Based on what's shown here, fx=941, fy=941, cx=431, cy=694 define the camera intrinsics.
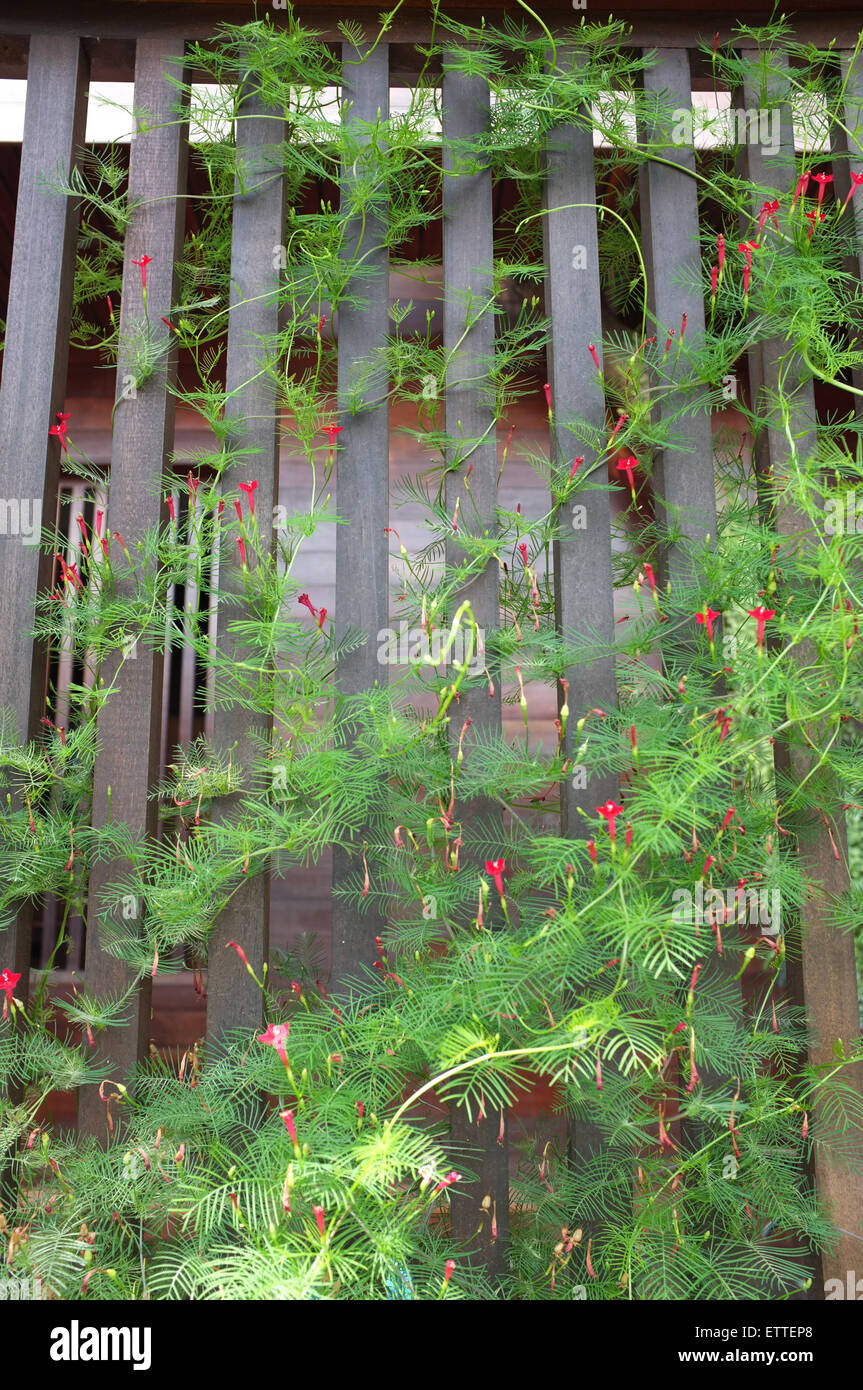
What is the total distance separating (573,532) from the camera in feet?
5.75

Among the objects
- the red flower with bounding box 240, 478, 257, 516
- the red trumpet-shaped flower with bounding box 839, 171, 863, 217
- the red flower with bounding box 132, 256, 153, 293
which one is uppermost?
the red trumpet-shaped flower with bounding box 839, 171, 863, 217

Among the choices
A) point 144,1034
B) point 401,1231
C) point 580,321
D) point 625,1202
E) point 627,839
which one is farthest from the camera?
point 580,321

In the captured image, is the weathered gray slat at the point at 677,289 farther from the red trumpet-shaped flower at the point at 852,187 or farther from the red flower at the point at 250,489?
the red flower at the point at 250,489

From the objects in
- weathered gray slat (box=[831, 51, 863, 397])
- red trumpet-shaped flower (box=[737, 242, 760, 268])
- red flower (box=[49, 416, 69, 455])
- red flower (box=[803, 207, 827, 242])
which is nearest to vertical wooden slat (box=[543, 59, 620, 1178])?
red trumpet-shaped flower (box=[737, 242, 760, 268])

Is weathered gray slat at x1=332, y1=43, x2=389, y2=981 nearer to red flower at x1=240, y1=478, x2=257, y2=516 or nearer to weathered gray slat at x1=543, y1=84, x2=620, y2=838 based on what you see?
red flower at x1=240, y1=478, x2=257, y2=516

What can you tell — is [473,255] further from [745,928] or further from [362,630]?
[745,928]

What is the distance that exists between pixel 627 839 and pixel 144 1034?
3.08 feet

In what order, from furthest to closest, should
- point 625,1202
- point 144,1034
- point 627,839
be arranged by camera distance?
point 144,1034 < point 625,1202 < point 627,839

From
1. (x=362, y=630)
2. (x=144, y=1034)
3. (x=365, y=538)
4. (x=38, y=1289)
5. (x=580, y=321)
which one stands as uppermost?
(x=580, y=321)

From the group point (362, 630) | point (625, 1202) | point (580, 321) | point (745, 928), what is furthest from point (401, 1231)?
point (580, 321)

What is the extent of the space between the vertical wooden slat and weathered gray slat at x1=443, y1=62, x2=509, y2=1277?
13 cm

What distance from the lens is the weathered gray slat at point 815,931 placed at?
1.58 m

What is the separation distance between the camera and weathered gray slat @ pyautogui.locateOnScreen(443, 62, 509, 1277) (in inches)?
66.0

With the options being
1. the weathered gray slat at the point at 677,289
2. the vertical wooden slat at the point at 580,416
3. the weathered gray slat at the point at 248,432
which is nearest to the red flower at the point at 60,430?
the weathered gray slat at the point at 248,432
